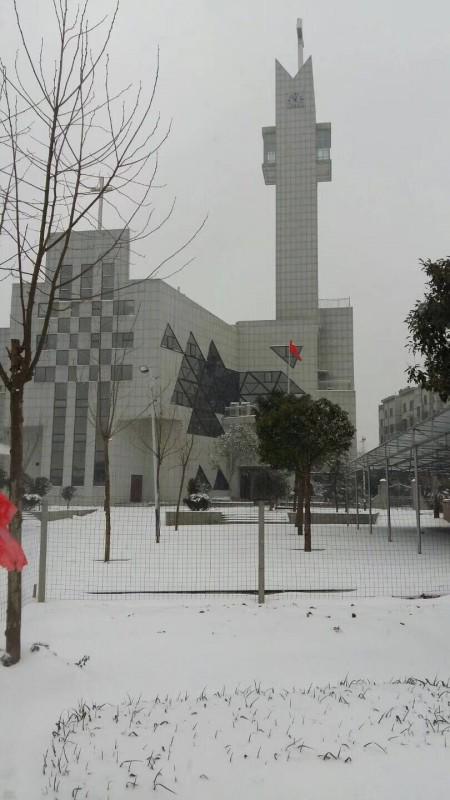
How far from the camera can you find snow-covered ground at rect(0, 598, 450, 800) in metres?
3.11

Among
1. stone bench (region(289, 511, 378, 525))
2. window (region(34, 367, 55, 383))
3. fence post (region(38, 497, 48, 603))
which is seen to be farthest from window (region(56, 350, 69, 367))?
fence post (region(38, 497, 48, 603))

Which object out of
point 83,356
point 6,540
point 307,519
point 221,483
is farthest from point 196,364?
point 6,540

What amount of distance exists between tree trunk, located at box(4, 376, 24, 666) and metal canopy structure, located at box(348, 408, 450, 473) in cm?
999

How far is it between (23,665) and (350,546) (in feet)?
46.6

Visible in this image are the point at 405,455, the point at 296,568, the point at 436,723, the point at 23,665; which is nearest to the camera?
the point at 436,723

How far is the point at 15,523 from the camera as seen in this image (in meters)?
4.95

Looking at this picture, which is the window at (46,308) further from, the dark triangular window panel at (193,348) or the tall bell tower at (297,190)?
the tall bell tower at (297,190)

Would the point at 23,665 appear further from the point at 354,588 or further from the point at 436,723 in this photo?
the point at 354,588

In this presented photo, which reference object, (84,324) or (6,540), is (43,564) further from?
(84,324)

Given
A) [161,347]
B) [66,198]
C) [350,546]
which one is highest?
[161,347]

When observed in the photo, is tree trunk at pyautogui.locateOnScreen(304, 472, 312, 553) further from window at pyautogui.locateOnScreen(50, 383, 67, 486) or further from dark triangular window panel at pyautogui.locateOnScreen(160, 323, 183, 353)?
window at pyautogui.locateOnScreen(50, 383, 67, 486)

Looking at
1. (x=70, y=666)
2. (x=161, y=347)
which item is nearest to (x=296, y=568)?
(x=70, y=666)

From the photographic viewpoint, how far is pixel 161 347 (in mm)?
53594

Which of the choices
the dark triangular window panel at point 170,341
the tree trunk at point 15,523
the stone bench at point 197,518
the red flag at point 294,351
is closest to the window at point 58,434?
the dark triangular window panel at point 170,341
